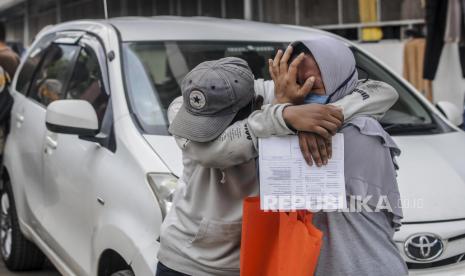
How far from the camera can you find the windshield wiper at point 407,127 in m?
4.05

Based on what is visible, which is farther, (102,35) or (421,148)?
(102,35)

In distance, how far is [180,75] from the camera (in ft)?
13.8

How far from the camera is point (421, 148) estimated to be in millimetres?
3809

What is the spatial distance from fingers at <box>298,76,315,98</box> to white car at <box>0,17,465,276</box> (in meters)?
0.49

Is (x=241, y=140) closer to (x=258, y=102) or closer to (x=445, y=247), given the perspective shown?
(x=258, y=102)

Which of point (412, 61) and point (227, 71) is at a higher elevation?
point (227, 71)

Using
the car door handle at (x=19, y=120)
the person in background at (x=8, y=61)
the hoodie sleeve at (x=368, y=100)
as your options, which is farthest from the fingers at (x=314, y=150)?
the person in background at (x=8, y=61)

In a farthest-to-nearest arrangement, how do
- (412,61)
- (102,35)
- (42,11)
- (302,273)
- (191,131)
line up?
(42,11) < (412,61) < (102,35) < (191,131) < (302,273)

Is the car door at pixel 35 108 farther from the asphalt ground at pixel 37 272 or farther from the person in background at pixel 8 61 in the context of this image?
the person in background at pixel 8 61

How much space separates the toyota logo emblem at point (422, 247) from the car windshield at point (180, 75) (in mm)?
941

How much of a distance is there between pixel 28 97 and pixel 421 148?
2782 millimetres

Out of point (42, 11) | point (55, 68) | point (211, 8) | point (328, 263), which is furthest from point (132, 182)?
point (42, 11)

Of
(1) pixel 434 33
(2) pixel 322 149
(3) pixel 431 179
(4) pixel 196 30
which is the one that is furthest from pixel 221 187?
(1) pixel 434 33

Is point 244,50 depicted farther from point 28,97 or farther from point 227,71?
point 227,71
